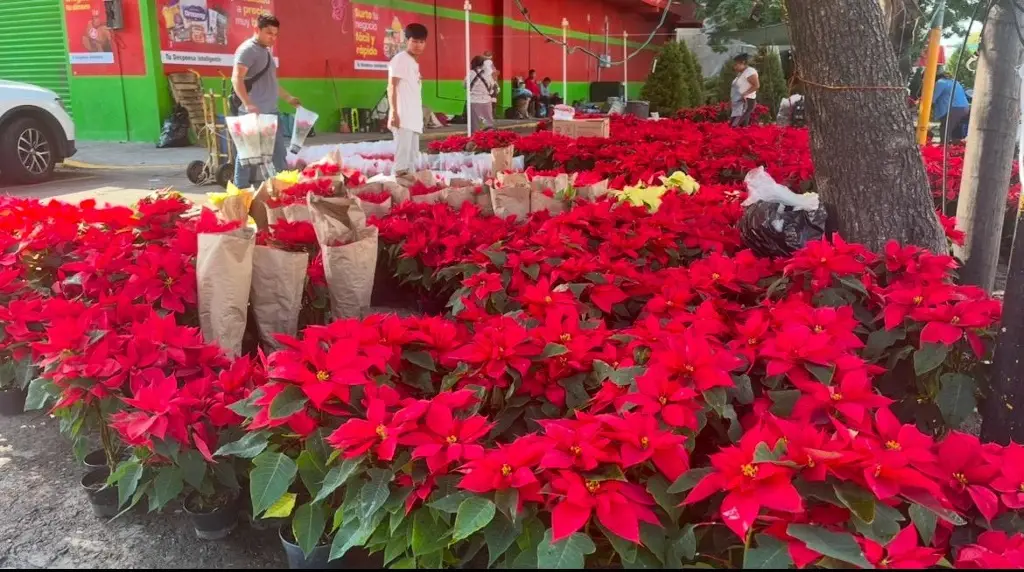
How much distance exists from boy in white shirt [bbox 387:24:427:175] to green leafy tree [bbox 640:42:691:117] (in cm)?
1122

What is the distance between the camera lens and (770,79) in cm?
1897

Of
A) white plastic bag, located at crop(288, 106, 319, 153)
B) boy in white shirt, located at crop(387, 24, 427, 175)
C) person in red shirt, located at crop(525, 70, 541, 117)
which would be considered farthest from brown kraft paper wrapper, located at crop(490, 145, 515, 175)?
person in red shirt, located at crop(525, 70, 541, 117)

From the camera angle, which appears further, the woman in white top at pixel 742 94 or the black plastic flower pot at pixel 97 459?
the woman in white top at pixel 742 94

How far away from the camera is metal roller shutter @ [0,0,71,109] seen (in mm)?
13062

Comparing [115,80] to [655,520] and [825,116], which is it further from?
[655,520]

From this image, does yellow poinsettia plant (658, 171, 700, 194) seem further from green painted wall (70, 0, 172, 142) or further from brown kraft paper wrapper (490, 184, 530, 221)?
green painted wall (70, 0, 172, 142)

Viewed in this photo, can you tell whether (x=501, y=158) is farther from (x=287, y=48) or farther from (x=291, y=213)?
(x=287, y=48)

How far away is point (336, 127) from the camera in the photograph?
1595 centimetres

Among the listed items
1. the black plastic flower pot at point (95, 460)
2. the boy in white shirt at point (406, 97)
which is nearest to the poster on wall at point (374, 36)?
the boy in white shirt at point (406, 97)

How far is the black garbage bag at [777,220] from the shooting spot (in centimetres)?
347

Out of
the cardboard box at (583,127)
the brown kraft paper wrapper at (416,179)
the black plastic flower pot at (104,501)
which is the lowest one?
the black plastic flower pot at (104,501)

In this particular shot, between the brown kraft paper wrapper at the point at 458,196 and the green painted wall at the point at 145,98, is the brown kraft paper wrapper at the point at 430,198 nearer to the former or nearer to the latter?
the brown kraft paper wrapper at the point at 458,196

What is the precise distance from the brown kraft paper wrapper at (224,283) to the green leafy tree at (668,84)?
15653 mm

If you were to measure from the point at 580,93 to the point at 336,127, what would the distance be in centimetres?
1201
